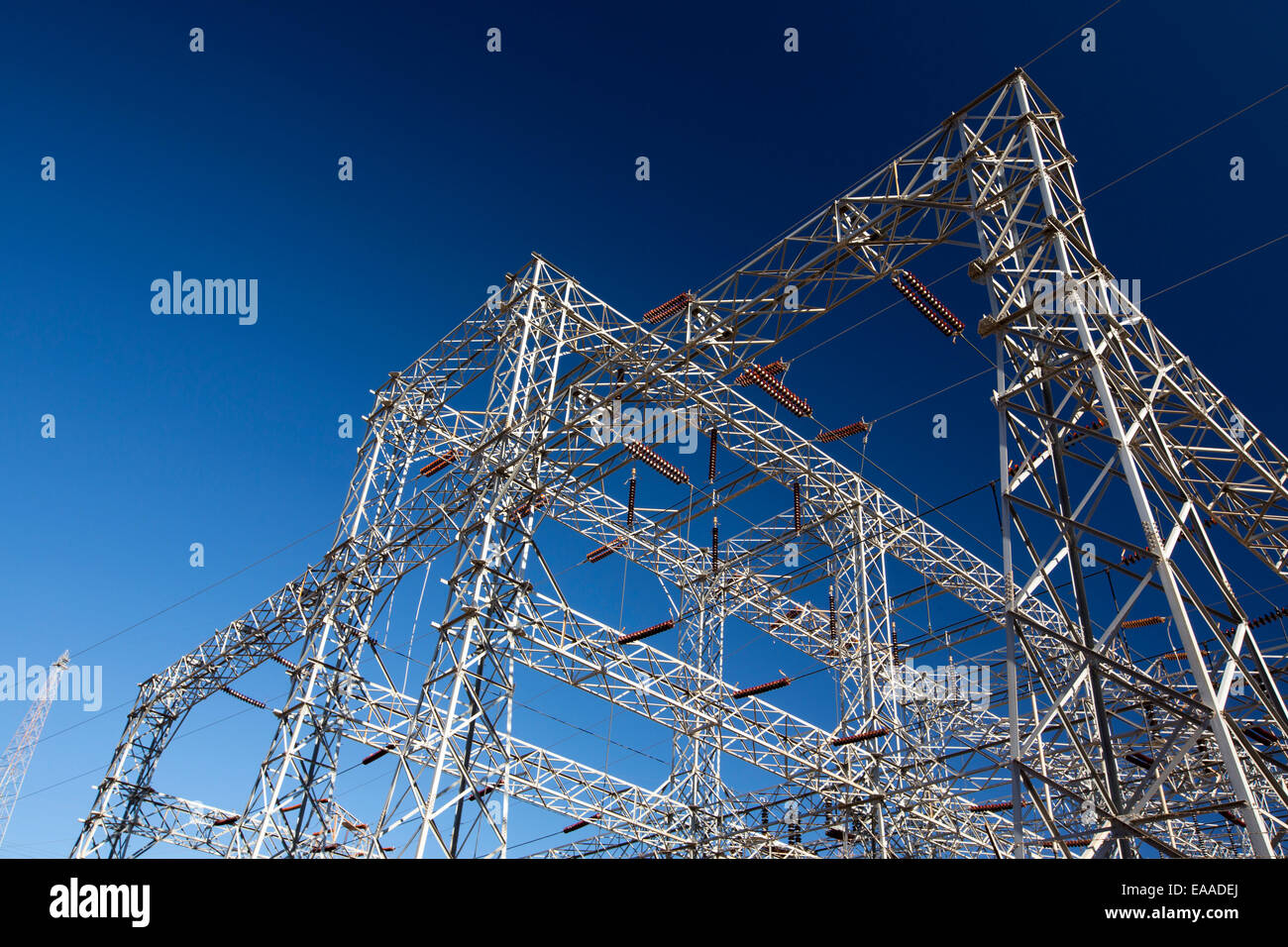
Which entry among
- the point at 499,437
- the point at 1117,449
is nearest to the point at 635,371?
the point at 499,437

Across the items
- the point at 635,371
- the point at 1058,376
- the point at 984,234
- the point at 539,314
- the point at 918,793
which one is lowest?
the point at 918,793

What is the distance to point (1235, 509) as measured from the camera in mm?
13125

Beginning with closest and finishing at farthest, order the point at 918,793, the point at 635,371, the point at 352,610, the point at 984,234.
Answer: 1. the point at 984,234
2. the point at 635,371
3. the point at 918,793
4. the point at 352,610

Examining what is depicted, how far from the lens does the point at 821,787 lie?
20188 millimetres

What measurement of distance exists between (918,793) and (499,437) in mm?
12871

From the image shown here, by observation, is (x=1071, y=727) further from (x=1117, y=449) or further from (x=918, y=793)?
(x=918, y=793)

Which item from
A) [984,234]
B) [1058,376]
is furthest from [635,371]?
[1058,376]

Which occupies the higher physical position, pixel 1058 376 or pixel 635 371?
pixel 635 371
